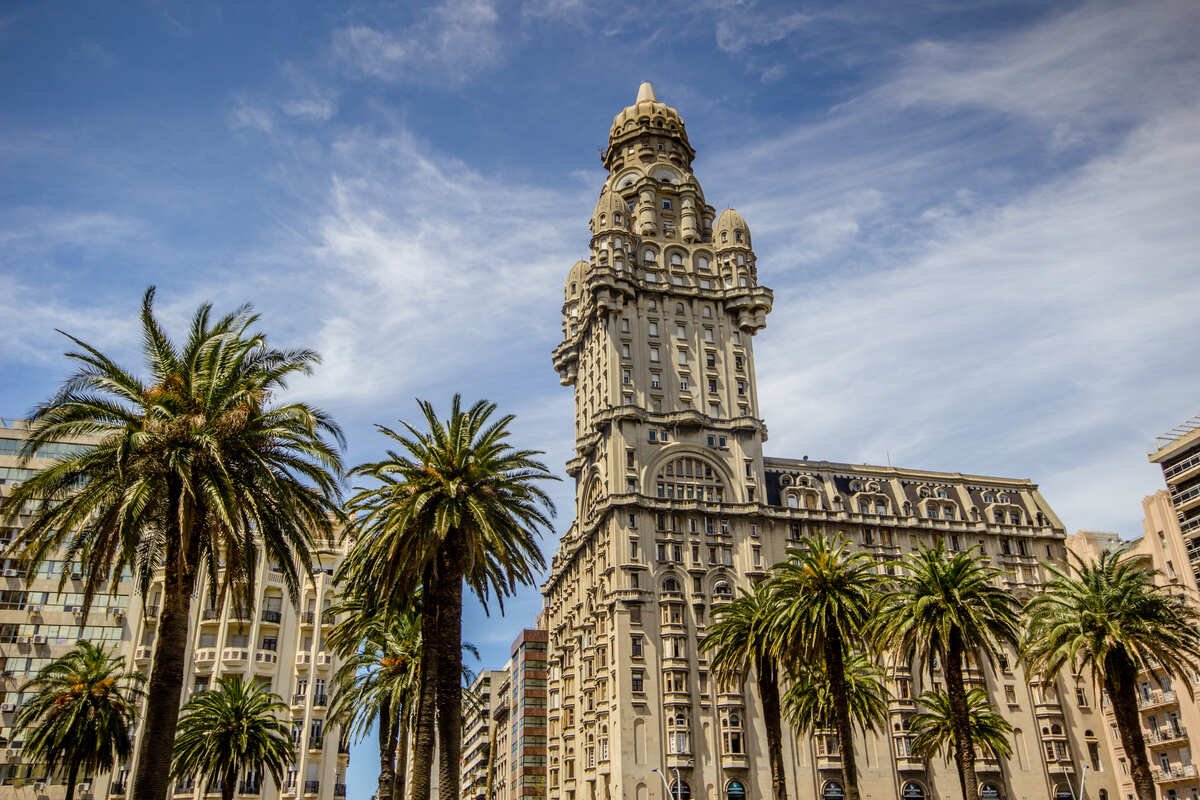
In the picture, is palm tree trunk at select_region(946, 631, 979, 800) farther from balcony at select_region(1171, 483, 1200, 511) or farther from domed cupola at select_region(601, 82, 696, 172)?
domed cupola at select_region(601, 82, 696, 172)

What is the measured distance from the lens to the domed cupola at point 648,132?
4737 inches

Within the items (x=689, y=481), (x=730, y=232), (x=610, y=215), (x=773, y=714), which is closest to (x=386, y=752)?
(x=773, y=714)

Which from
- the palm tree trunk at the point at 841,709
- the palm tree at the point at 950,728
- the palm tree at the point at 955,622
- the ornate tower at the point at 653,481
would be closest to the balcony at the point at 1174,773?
the palm tree at the point at 950,728

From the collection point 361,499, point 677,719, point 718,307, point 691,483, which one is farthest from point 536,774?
point 361,499

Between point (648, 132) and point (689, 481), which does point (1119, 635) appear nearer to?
point (689, 481)

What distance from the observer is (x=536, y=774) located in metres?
116

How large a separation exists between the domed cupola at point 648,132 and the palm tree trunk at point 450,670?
287ft

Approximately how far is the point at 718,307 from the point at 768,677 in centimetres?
5924

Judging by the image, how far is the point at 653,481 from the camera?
319 feet

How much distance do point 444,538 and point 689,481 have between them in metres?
61.1

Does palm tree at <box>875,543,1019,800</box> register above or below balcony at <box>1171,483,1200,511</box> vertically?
below

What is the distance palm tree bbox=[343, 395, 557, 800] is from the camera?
39656 millimetres

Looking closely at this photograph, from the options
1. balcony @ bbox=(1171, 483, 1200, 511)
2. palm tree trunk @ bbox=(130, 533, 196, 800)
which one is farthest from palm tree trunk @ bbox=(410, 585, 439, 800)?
balcony @ bbox=(1171, 483, 1200, 511)

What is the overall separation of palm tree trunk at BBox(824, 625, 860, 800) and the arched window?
47721 mm
